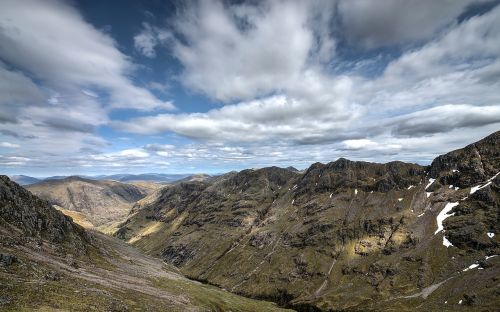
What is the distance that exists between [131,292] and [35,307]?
186 feet

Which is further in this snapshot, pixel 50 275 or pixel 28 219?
pixel 28 219

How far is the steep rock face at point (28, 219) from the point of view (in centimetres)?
15099

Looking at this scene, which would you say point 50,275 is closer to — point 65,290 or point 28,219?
point 65,290

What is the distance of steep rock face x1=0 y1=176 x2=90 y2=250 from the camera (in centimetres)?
15099

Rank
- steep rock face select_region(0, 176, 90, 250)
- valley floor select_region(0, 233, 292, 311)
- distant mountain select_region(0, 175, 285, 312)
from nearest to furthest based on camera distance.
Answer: valley floor select_region(0, 233, 292, 311)
distant mountain select_region(0, 175, 285, 312)
steep rock face select_region(0, 176, 90, 250)

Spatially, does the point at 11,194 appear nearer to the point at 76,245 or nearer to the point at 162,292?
the point at 76,245

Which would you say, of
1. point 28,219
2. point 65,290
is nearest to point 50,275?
point 65,290

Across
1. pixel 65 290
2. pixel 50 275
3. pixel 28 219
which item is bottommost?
pixel 65 290

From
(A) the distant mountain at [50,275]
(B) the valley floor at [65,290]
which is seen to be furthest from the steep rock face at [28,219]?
(B) the valley floor at [65,290]

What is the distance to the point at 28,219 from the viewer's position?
166 metres

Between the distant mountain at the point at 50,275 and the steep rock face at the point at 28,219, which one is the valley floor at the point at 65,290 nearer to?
the distant mountain at the point at 50,275

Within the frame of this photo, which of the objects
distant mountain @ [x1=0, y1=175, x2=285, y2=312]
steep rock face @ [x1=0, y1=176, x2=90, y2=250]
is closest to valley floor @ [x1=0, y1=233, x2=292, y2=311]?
distant mountain @ [x1=0, y1=175, x2=285, y2=312]

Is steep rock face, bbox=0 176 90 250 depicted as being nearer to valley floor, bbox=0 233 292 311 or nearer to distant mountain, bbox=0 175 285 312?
distant mountain, bbox=0 175 285 312

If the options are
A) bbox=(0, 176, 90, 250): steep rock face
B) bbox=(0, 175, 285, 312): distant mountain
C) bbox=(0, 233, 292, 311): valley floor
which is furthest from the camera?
bbox=(0, 176, 90, 250): steep rock face
